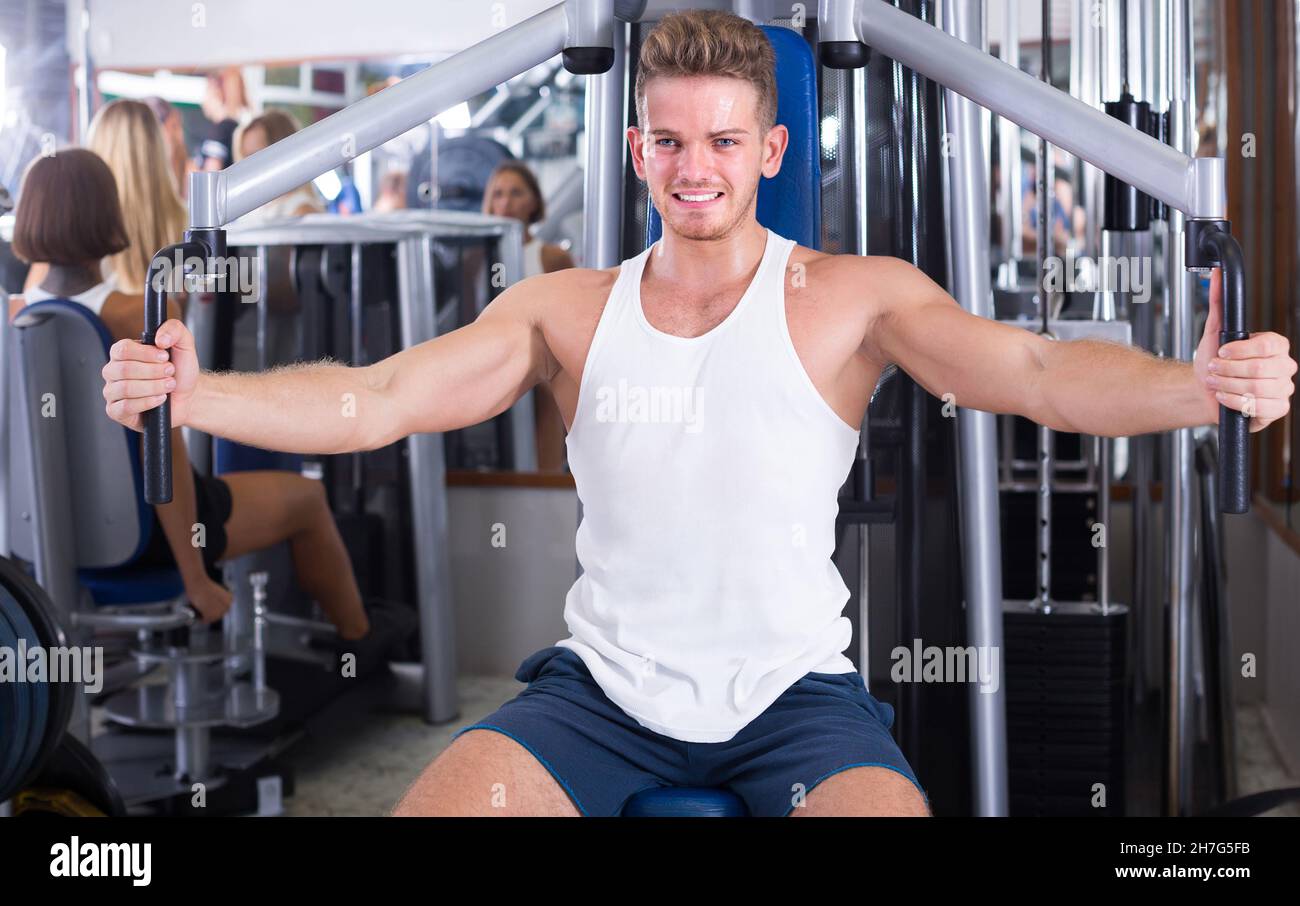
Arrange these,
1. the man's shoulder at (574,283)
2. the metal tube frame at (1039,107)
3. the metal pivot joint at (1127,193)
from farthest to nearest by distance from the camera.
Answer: the metal pivot joint at (1127,193)
the man's shoulder at (574,283)
the metal tube frame at (1039,107)

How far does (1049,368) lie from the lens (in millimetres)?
1471

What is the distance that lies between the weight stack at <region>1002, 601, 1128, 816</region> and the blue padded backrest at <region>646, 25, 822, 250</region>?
33.1 inches

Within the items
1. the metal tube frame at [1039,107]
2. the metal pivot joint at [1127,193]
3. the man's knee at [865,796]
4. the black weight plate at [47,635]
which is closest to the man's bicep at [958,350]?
the metal tube frame at [1039,107]

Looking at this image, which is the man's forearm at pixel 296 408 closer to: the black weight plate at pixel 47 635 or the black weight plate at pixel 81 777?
the black weight plate at pixel 47 635

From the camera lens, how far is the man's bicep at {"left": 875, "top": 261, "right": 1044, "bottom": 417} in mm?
1499

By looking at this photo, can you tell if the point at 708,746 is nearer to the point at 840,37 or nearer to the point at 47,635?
the point at 840,37

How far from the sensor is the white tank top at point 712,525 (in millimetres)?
1516

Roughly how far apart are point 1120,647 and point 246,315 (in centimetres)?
242

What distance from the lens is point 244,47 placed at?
3756 mm

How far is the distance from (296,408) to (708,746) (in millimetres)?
634

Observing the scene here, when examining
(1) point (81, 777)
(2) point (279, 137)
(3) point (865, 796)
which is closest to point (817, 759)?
(3) point (865, 796)

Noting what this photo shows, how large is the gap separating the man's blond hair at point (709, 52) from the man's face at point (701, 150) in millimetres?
11

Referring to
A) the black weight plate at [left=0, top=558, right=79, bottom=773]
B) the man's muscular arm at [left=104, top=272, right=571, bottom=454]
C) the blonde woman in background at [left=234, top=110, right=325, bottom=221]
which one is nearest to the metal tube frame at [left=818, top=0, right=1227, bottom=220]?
the man's muscular arm at [left=104, top=272, right=571, bottom=454]
